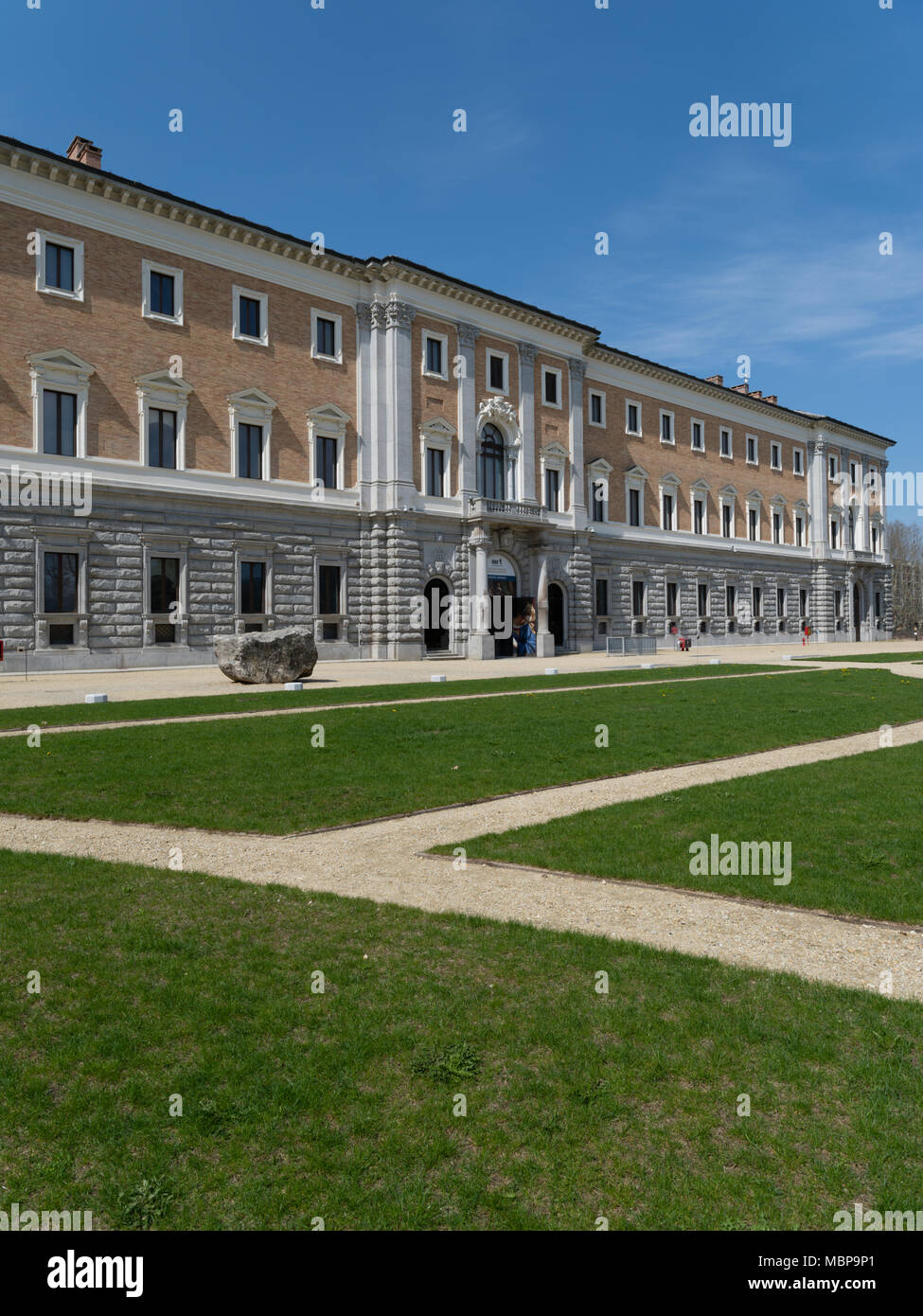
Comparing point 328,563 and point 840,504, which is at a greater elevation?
point 840,504

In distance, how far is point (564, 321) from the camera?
162ft

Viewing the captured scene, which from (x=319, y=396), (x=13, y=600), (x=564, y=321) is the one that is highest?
(x=564, y=321)

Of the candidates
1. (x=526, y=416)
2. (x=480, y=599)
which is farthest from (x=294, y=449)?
(x=526, y=416)

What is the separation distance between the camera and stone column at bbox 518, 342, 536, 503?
1885 inches

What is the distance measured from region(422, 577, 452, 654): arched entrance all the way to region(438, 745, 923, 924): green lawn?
32.7m

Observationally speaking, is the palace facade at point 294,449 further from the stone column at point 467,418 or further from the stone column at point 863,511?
the stone column at point 863,511

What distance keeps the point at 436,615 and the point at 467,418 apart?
10.4 metres

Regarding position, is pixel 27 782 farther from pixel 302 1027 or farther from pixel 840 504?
pixel 840 504
